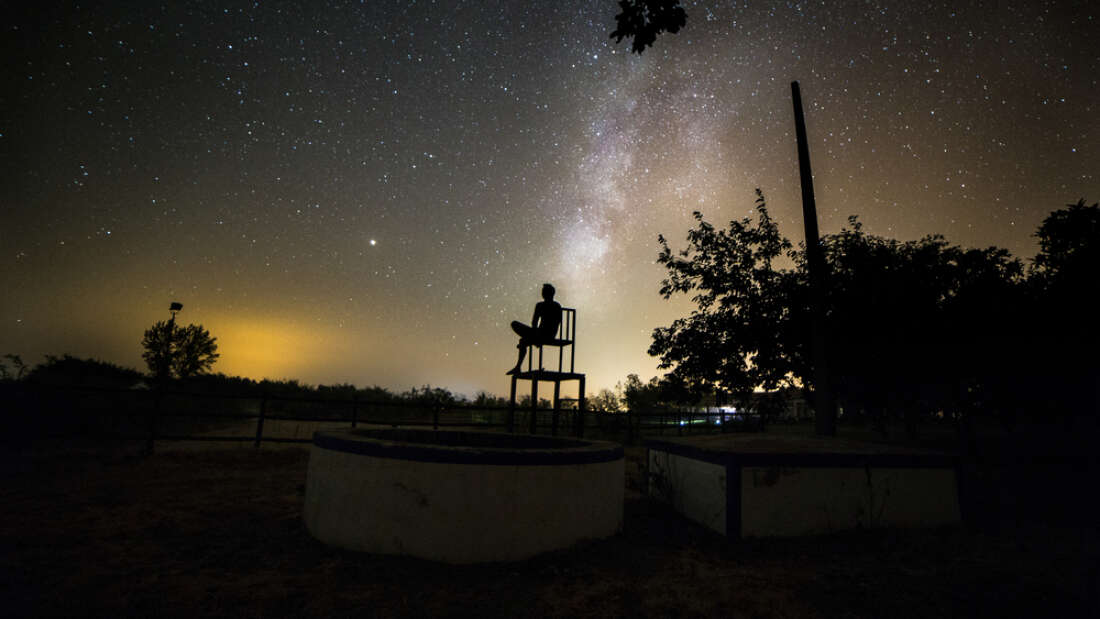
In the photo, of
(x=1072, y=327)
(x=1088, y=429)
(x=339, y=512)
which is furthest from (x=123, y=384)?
(x=1088, y=429)

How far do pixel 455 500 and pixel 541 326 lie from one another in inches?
177

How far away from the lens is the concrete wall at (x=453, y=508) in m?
3.63

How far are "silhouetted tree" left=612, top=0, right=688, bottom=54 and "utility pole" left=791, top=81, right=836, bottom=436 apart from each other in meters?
→ 5.92

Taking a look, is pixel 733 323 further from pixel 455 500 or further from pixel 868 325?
pixel 455 500

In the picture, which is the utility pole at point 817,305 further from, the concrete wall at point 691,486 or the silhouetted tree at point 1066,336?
the silhouetted tree at point 1066,336

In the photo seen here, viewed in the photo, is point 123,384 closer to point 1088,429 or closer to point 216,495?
point 216,495

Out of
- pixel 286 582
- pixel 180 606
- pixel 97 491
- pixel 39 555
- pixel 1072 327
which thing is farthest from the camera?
pixel 1072 327

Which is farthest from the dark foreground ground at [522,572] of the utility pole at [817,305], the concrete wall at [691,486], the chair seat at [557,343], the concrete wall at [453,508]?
the chair seat at [557,343]

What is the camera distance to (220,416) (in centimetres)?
549

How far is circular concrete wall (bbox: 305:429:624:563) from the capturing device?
143 inches

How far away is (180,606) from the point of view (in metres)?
2.83

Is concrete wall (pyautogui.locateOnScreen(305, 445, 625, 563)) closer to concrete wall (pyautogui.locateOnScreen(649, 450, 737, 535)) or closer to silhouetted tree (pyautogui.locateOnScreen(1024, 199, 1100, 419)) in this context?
concrete wall (pyautogui.locateOnScreen(649, 450, 737, 535))

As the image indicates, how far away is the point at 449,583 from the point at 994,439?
21.1m

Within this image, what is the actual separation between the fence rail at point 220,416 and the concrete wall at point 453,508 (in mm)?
2386
